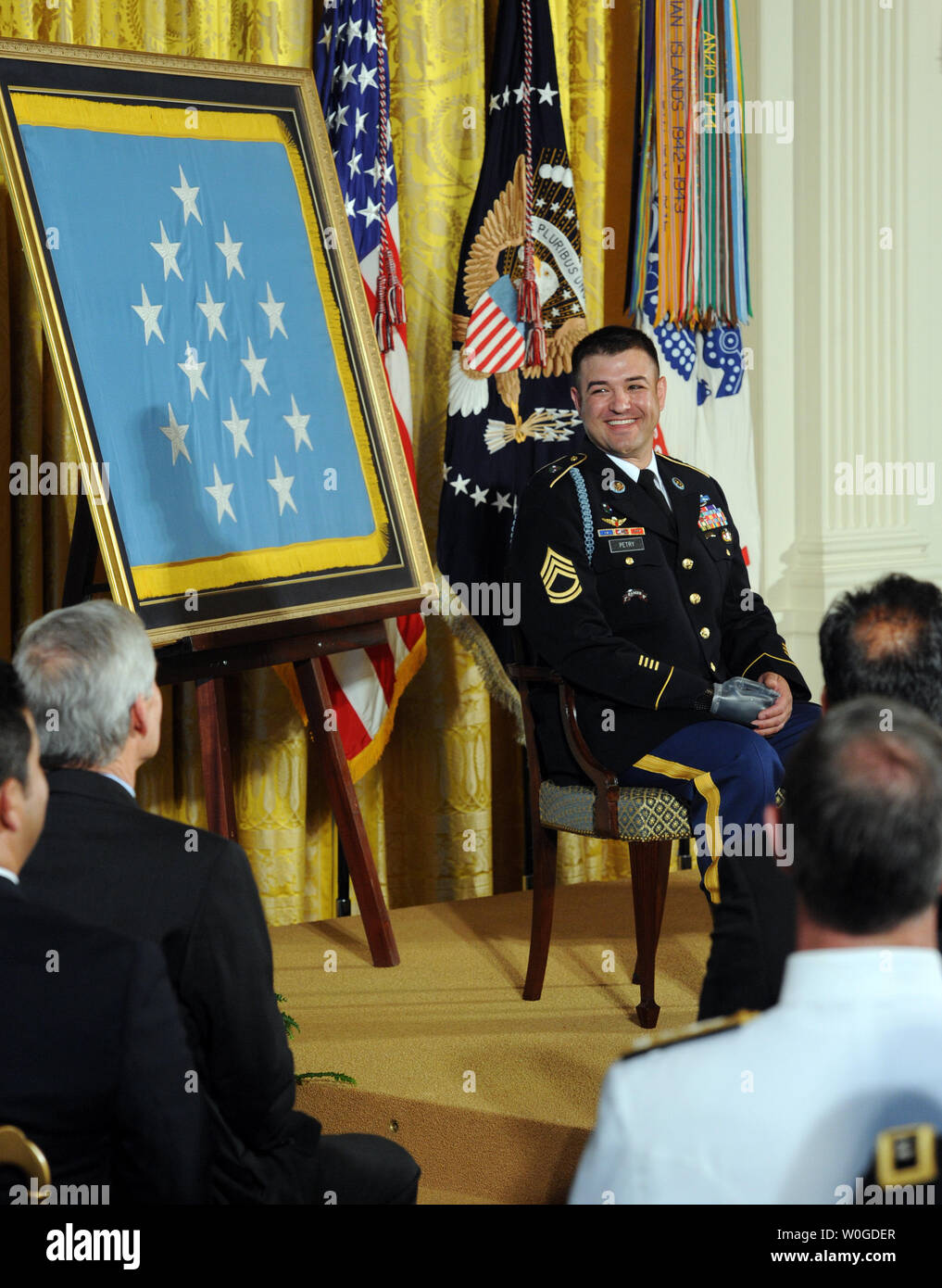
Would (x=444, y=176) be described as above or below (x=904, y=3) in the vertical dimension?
below

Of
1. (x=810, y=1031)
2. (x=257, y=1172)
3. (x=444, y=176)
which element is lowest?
(x=257, y=1172)

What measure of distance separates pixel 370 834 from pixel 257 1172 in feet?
8.18

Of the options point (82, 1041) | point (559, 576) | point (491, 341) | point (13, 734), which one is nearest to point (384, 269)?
point (491, 341)

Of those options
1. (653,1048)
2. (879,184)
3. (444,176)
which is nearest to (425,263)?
(444,176)

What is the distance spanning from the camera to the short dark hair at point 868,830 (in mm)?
960

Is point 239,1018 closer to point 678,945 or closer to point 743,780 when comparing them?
point 743,780

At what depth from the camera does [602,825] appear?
2875mm

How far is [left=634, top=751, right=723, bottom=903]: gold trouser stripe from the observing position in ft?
8.90

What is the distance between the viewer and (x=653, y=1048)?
973 mm

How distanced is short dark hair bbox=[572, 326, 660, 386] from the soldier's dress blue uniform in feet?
0.66

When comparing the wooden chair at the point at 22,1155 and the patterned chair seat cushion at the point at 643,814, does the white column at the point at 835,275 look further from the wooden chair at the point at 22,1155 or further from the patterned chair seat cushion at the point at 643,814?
the wooden chair at the point at 22,1155

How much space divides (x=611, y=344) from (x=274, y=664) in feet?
3.41

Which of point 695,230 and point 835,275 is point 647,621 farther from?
point 835,275

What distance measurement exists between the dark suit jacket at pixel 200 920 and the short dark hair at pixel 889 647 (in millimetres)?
739
